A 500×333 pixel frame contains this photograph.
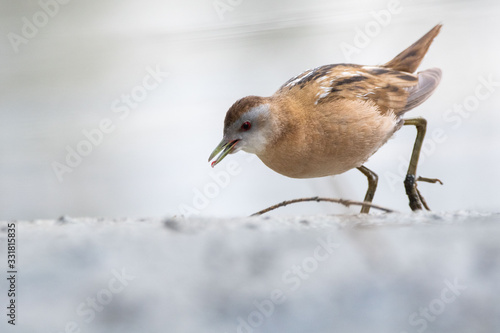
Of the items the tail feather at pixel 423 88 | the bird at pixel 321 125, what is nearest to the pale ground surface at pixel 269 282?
the bird at pixel 321 125

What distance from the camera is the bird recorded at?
686 millimetres

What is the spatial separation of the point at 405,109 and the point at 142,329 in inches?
23.6

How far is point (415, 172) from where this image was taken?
2.42 feet

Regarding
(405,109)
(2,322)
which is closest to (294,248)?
(2,322)

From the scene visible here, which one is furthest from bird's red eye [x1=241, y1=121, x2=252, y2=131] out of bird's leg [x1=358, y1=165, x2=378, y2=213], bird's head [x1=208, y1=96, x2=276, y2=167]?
bird's leg [x1=358, y1=165, x2=378, y2=213]

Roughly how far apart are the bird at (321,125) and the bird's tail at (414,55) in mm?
75

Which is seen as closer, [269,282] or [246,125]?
[269,282]

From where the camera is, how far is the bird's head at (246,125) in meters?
0.69

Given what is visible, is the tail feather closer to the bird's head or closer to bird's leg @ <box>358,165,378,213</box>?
bird's leg @ <box>358,165,378,213</box>

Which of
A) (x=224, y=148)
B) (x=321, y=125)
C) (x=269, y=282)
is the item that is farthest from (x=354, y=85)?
(x=269, y=282)

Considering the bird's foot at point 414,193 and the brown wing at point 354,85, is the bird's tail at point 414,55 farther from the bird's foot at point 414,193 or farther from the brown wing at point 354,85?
the bird's foot at point 414,193

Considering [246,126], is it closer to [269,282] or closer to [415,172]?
[415,172]

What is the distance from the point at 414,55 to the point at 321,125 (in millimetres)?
235

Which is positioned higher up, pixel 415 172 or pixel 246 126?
pixel 246 126
